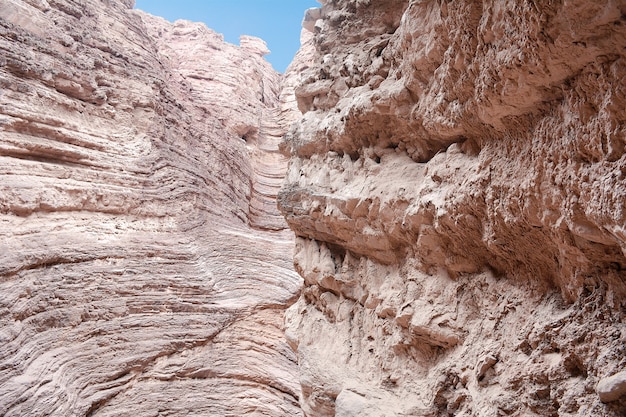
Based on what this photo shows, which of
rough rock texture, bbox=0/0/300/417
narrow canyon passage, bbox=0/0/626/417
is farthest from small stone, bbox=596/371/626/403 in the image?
rough rock texture, bbox=0/0/300/417

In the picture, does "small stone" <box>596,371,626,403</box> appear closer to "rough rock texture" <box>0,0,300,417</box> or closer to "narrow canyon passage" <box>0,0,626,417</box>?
"narrow canyon passage" <box>0,0,626,417</box>

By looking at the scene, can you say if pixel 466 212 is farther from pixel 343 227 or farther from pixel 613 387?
pixel 343 227

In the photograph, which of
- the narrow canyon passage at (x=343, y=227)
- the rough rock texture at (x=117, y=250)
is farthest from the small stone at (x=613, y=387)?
the rough rock texture at (x=117, y=250)

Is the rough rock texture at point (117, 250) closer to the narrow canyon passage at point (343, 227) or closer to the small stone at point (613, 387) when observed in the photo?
the narrow canyon passage at point (343, 227)

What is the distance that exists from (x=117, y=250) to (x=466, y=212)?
23.9ft

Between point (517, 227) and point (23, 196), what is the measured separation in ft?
25.6

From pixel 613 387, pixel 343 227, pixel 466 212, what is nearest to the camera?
pixel 613 387

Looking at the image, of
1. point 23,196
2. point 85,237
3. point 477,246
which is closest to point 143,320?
point 85,237

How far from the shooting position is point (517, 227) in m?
2.32

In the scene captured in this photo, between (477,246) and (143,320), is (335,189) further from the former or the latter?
(143,320)

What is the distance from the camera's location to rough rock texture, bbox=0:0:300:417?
692cm

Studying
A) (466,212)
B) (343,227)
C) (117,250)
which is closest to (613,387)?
(466,212)

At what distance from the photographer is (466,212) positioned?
2.66 metres

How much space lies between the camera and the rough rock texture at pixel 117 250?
6.92 metres
